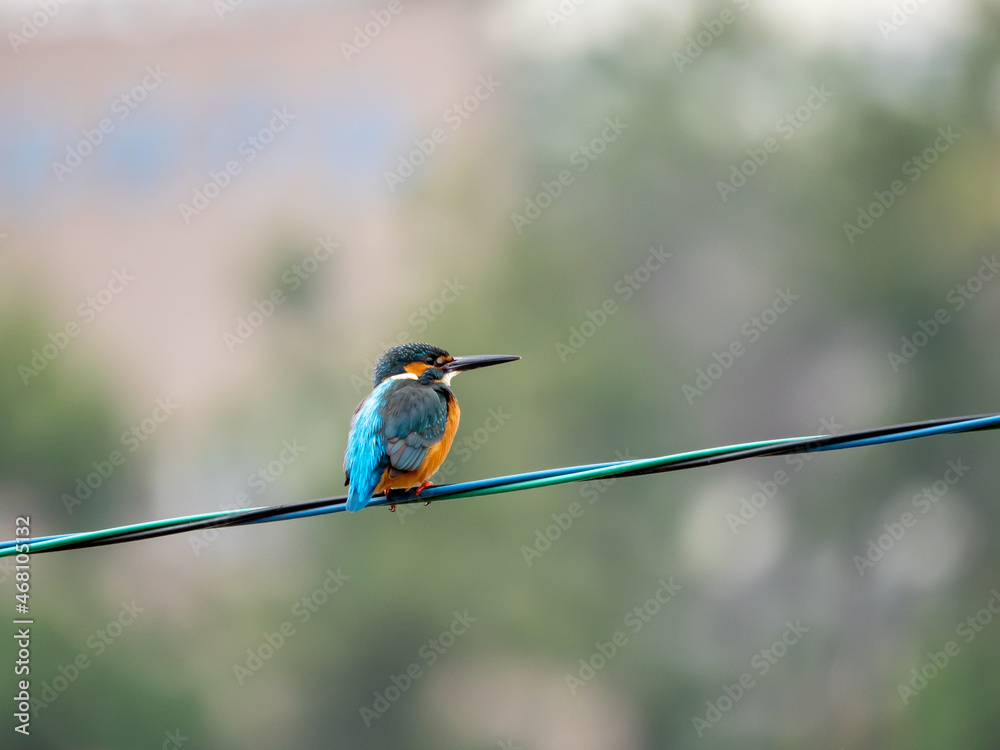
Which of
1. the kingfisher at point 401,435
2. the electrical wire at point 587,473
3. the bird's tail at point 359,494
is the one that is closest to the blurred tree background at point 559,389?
the kingfisher at point 401,435

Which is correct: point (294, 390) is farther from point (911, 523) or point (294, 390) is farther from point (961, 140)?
point (961, 140)

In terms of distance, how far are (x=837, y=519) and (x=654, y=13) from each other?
1164 cm

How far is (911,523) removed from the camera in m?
22.6

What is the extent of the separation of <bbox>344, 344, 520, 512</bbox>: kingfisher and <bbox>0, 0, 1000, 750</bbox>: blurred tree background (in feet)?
53.7

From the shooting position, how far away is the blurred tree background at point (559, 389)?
22.3m

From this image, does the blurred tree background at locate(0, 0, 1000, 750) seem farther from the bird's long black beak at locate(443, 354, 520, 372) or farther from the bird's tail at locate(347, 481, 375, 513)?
the bird's tail at locate(347, 481, 375, 513)

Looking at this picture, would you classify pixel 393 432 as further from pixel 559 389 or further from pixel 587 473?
pixel 559 389

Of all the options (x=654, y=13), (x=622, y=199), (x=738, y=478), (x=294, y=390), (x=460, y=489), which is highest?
(x=654, y=13)

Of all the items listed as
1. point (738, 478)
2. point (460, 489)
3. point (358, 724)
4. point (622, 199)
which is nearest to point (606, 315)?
point (622, 199)

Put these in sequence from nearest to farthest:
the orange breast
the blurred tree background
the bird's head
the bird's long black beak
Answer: the orange breast < the bird's long black beak < the bird's head < the blurred tree background

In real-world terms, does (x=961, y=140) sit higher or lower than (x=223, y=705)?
higher

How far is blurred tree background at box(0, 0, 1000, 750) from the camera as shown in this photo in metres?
22.3

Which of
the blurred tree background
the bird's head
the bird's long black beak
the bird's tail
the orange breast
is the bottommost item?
the bird's tail

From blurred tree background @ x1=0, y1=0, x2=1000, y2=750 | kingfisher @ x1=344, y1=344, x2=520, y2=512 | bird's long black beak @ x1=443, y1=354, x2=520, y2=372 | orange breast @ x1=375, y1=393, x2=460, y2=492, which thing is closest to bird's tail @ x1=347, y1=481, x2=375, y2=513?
kingfisher @ x1=344, y1=344, x2=520, y2=512
